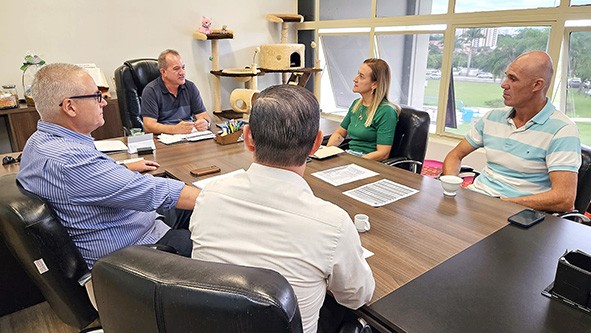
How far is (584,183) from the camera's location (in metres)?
1.79

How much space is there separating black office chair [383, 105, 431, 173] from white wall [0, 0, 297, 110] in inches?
124

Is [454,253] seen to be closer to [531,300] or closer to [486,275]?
[486,275]

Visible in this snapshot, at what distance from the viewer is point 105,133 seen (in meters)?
3.77

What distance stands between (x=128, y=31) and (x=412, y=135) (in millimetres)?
3424

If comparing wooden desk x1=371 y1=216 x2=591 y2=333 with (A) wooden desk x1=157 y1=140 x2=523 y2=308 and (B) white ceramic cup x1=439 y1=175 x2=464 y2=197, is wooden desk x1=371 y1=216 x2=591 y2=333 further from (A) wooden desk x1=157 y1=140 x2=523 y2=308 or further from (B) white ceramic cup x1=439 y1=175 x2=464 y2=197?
(B) white ceramic cup x1=439 y1=175 x2=464 y2=197

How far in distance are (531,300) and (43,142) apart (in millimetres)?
1645

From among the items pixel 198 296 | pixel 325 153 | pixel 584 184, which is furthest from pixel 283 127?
pixel 584 184

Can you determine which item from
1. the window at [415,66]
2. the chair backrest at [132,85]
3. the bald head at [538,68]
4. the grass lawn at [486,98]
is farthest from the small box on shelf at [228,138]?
the grass lawn at [486,98]

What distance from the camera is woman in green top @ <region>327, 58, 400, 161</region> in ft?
8.11

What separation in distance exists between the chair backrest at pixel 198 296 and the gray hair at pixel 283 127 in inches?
13.9

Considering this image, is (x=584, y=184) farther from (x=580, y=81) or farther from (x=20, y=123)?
(x=20, y=123)

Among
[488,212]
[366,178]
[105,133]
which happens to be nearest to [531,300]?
[488,212]

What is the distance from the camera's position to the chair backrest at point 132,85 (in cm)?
328

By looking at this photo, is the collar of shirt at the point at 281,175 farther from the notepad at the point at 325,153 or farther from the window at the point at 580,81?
the window at the point at 580,81
